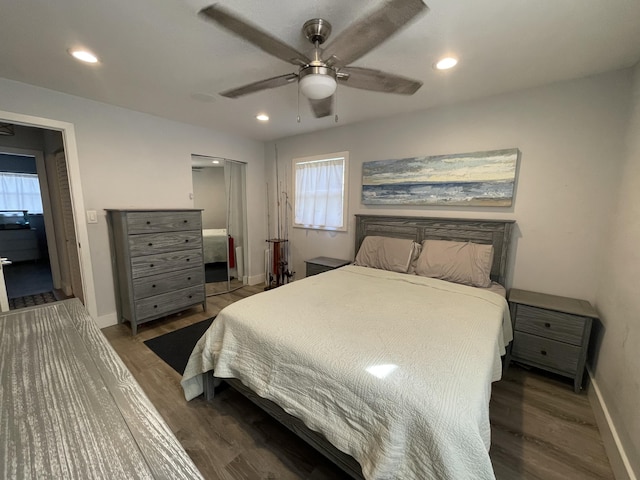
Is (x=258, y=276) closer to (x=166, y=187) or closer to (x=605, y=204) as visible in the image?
(x=166, y=187)

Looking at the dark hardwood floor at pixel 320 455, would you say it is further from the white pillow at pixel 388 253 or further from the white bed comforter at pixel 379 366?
the white pillow at pixel 388 253

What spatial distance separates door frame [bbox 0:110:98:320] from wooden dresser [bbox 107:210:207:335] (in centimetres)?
22

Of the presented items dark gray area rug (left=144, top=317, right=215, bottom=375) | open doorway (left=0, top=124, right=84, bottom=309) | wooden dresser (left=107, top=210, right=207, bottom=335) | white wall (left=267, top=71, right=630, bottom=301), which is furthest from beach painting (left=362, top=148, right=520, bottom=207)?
open doorway (left=0, top=124, right=84, bottom=309)

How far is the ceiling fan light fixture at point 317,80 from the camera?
1407mm

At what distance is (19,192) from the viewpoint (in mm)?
5949

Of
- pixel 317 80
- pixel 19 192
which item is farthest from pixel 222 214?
pixel 19 192

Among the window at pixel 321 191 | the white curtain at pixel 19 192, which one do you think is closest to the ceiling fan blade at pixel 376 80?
the window at pixel 321 191

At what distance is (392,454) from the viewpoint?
981 mm

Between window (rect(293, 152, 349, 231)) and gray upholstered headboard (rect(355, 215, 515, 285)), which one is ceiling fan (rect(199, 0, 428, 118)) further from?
window (rect(293, 152, 349, 231))

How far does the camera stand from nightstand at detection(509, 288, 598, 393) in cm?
193

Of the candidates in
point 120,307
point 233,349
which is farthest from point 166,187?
point 233,349

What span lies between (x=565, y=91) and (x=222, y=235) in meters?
4.22

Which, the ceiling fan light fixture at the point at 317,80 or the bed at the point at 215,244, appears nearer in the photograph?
the ceiling fan light fixture at the point at 317,80

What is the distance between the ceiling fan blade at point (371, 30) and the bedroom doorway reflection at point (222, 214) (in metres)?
2.81
